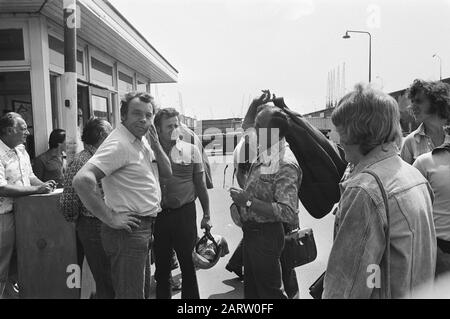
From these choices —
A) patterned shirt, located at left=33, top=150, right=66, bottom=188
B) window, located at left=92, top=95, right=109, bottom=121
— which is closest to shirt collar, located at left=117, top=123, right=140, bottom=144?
patterned shirt, located at left=33, top=150, right=66, bottom=188

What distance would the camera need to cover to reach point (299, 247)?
9.54ft

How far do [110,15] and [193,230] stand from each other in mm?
4728

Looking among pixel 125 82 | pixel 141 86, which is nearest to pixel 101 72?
pixel 125 82

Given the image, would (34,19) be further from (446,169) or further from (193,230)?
(446,169)

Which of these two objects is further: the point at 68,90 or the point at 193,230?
the point at 68,90

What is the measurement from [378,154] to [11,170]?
10.1ft

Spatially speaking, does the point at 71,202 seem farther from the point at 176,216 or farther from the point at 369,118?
the point at 369,118

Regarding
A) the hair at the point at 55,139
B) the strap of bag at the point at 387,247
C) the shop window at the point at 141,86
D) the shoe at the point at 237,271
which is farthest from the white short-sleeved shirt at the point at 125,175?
the shop window at the point at 141,86

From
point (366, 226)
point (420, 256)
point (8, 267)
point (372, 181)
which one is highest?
point (372, 181)

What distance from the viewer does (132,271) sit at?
2398 mm

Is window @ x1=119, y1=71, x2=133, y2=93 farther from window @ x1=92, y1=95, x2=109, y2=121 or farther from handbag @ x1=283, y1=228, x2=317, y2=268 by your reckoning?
handbag @ x1=283, y1=228, x2=317, y2=268
